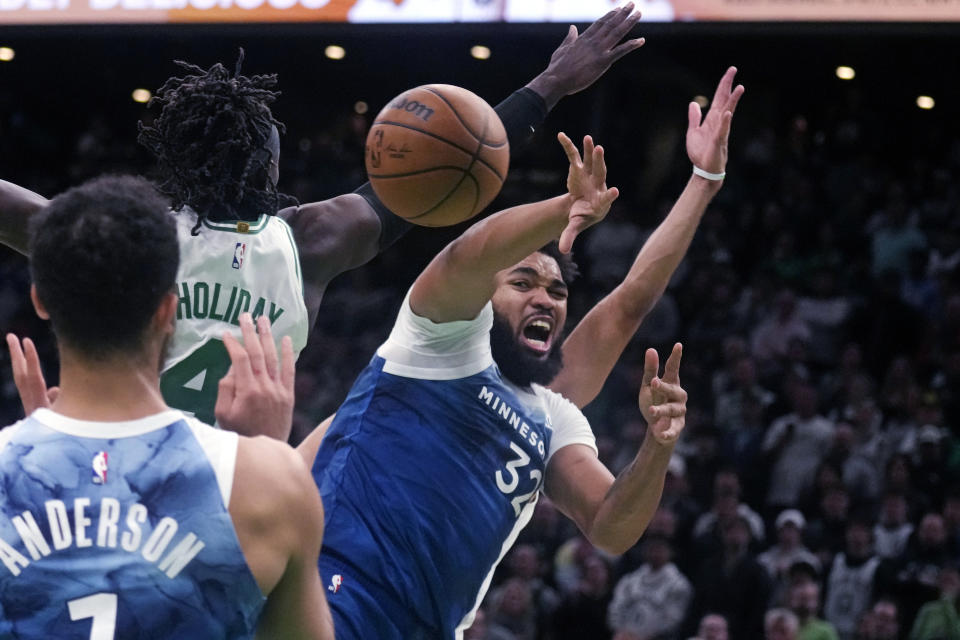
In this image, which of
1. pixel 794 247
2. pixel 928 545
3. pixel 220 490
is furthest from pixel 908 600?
pixel 220 490

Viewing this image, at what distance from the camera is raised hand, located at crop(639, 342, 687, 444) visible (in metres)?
3.57

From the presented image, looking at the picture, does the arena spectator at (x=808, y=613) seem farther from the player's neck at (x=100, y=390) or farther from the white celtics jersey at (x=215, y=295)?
the player's neck at (x=100, y=390)

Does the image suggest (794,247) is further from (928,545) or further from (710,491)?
(928,545)

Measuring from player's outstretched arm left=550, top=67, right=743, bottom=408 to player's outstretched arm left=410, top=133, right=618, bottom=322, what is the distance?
40.6 inches

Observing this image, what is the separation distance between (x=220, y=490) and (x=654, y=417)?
5.12ft

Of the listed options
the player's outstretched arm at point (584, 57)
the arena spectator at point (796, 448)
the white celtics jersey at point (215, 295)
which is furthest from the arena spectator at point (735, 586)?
the white celtics jersey at point (215, 295)

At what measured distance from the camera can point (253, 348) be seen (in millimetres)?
2561

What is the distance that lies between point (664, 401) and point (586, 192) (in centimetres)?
60

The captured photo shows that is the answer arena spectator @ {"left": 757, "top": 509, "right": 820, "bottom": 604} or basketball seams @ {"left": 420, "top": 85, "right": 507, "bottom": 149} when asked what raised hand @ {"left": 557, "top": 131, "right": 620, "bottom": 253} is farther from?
arena spectator @ {"left": 757, "top": 509, "right": 820, "bottom": 604}

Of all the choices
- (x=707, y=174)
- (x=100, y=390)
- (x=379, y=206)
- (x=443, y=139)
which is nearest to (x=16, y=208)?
(x=379, y=206)

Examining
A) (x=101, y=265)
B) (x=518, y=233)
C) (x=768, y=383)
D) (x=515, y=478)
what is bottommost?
(x=768, y=383)

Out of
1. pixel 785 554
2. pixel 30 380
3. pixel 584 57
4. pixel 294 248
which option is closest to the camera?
pixel 30 380

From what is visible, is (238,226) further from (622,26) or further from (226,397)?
(622,26)

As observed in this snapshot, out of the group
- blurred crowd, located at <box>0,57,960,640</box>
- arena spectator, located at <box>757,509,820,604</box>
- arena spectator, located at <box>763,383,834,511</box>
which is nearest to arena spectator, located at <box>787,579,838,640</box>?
blurred crowd, located at <box>0,57,960,640</box>
